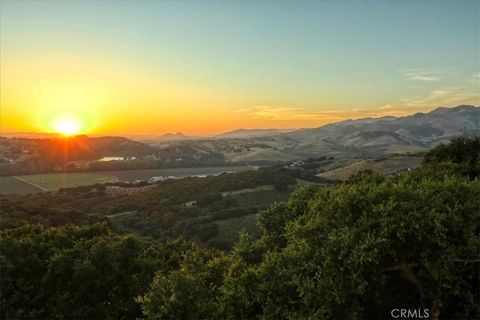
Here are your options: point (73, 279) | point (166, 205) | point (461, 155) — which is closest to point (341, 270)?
point (73, 279)

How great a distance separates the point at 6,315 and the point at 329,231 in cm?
1574

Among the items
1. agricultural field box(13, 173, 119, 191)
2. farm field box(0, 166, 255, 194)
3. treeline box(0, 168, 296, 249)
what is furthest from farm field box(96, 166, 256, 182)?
treeline box(0, 168, 296, 249)

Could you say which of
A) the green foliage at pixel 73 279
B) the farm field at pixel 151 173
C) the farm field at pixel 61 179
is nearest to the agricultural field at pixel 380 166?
the farm field at pixel 151 173

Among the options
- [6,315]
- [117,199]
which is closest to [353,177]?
[6,315]

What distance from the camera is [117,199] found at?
103938 millimetres

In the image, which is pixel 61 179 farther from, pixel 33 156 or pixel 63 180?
pixel 33 156

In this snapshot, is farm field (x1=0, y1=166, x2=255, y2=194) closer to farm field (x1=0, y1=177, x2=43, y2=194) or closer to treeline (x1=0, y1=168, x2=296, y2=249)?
farm field (x1=0, y1=177, x2=43, y2=194)

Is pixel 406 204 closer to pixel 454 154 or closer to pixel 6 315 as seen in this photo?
pixel 6 315

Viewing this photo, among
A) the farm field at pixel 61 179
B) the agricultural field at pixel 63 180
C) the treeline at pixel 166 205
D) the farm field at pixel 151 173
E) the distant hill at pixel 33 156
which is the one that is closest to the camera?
the treeline at pixel 166 205

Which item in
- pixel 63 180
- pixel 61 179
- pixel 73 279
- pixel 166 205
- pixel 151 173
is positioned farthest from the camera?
pixel 151 173

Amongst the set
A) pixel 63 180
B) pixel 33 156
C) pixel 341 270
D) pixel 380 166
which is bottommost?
pixel 63 180

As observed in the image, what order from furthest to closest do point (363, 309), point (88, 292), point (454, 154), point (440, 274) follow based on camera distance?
point (454, 154), point (88, 292), point (363, 309), point (440, 274)

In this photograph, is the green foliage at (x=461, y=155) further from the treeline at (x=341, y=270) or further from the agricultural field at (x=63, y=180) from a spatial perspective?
the agricultural field at (x=63, y=180)

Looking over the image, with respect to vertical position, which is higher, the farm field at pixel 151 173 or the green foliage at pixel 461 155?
the green foliage at pixel 461 155
